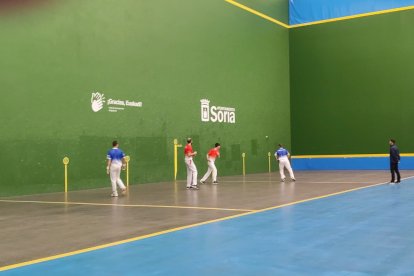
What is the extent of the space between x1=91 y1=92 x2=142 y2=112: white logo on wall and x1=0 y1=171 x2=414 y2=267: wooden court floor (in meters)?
3.24

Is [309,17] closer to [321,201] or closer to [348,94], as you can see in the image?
[348,94]

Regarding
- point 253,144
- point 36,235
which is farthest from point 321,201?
point 253,144

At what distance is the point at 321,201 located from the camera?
1016 cm

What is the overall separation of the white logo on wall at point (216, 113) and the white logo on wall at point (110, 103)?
12.1 feet

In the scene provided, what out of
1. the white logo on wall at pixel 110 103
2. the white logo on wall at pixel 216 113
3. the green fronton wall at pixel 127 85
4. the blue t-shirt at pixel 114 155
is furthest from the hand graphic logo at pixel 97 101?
the white logo on wall at pixel 216 113

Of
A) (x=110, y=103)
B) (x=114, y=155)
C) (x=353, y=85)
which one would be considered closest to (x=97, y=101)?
(x=110, y=103)

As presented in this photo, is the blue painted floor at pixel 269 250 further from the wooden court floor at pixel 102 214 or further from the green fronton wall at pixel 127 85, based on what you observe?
the green fronton wall at pixel 127 85

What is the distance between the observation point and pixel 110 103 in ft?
52.0

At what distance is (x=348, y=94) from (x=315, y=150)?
330 cm

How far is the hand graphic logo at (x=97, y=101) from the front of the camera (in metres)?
15.4

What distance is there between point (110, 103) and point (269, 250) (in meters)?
11.4

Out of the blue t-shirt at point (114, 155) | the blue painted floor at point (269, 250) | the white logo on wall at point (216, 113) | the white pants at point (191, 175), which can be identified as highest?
the white logo on wall at point (216, 113)

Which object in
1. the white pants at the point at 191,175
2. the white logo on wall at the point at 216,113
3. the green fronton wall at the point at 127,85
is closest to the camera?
the green fronton wall at the point at 127,85

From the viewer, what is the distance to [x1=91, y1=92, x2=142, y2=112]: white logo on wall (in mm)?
15406
